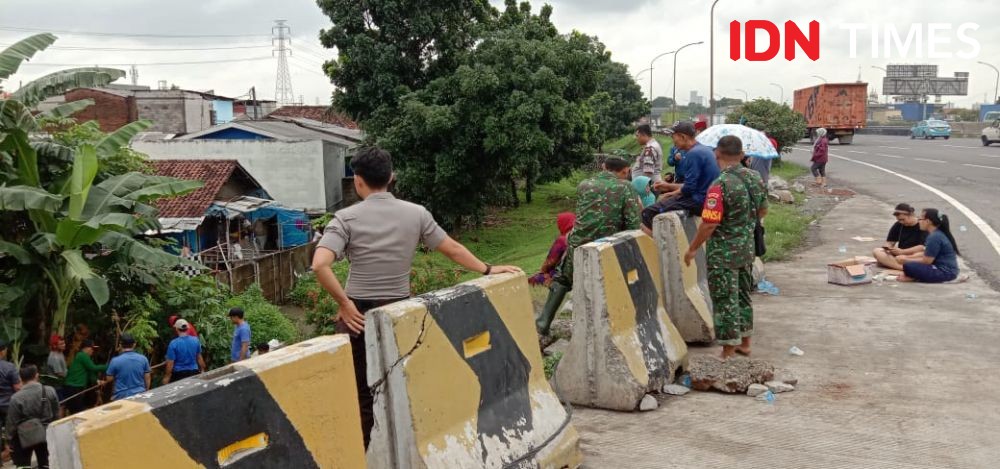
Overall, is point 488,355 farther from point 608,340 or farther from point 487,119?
point 487,119

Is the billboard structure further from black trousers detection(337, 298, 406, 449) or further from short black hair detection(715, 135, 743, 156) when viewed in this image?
black trousers detection(337, 298, 406, 449)

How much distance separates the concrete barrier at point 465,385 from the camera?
3547 millimetres

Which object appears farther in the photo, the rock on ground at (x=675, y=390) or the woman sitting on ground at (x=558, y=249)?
the woman sitting on ground at (x=558, y=249)

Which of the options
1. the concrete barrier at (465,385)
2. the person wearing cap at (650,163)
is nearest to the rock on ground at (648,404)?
the concrete barrier at (465,385)

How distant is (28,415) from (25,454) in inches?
18.5

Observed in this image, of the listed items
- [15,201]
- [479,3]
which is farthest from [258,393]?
[479,3]

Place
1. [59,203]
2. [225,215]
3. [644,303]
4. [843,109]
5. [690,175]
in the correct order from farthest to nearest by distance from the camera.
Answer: [843,109] → [225,215] → [59,203] → [690,175] → [644,303]

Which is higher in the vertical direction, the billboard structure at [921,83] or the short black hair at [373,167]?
the billboard structure at [921,83]

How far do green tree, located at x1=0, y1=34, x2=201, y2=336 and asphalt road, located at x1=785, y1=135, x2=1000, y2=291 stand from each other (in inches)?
444

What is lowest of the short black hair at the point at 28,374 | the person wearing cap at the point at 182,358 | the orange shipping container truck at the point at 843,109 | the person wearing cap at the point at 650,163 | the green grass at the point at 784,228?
the person wearing cap at the point at 182,358

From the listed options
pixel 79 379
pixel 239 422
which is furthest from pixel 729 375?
pixel 79 379

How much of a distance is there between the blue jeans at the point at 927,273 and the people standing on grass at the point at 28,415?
915 cm

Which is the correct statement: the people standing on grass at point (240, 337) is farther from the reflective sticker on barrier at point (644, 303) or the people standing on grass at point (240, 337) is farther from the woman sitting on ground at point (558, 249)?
the reflective sticker on barrier at point (644, 303)

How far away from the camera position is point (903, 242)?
10.3m
